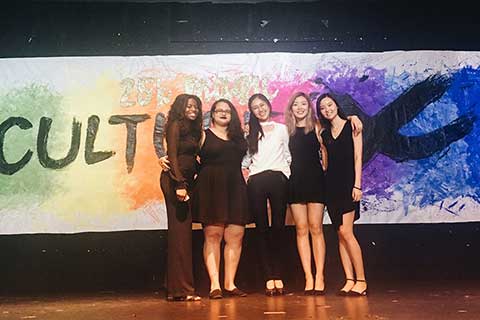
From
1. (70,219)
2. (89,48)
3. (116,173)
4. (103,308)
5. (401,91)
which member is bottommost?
(103,308)

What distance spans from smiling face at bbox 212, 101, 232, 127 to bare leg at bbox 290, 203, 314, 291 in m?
0.72

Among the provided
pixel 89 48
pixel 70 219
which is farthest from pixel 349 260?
pixel 89 48

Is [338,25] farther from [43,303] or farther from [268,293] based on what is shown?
[43,303]

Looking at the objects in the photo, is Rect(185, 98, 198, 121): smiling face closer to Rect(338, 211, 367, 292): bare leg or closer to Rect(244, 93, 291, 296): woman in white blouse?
Rect(244, 93, 291, 296): woman in white blouse

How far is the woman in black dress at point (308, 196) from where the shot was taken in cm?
480

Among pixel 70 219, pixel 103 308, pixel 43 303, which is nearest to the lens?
pixel 103 308

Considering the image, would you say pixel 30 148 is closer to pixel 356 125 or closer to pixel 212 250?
pixel 212 250

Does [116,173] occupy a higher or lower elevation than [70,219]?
higher

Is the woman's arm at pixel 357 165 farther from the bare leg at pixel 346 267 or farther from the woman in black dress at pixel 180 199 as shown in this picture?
the woman in black dress at pixel 180 199

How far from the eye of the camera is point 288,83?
509 centimetres

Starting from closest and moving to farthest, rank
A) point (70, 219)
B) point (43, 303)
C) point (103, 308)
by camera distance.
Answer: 1. point (103, 308)
2. point (43, 303)
3. point (70, 219)

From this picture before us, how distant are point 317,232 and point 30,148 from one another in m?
2.07

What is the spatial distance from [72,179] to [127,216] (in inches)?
18.2

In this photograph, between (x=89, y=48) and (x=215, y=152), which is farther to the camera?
(x=89, y=48)
